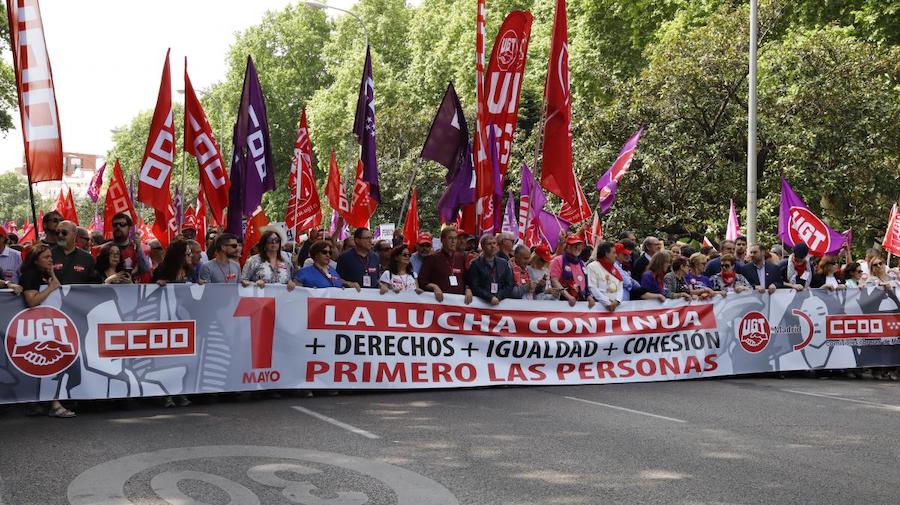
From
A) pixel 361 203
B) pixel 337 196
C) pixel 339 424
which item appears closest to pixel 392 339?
pixel 339 424

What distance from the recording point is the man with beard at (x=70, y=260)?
32.9 feet

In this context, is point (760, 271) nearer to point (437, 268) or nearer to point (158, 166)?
point (437, 268)

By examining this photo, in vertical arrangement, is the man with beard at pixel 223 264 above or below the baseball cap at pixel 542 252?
below

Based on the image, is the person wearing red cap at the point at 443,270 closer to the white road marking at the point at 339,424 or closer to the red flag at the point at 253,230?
the white road marking at the point at 339,424

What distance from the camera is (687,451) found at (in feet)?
25.6

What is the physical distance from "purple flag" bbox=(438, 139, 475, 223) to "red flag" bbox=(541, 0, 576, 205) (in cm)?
191

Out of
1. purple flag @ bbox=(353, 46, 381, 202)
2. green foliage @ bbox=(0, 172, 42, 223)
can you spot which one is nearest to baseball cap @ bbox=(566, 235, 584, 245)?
purple flag @ bbox=(353, 46, 381, 202)

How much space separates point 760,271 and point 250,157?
693cm

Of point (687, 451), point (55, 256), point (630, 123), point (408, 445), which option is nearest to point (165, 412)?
point (55, 256)

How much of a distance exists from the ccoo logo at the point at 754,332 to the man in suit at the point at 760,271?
854mm

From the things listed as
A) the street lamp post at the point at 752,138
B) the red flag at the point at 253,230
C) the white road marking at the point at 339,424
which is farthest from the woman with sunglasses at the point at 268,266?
the street lamp post at the point at 752,138

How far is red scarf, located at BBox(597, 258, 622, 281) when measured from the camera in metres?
12.7

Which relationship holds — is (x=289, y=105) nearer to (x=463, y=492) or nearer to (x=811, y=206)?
(x=811, y=206)

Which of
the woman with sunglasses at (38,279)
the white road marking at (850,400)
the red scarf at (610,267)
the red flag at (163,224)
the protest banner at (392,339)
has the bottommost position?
the white road marking at (850,400)
